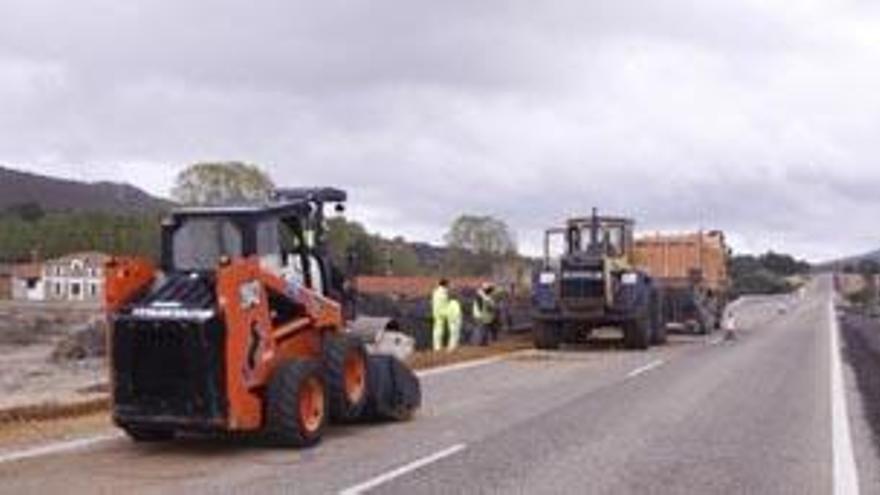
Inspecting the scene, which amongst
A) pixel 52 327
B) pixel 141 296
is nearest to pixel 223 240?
pixel 141 296

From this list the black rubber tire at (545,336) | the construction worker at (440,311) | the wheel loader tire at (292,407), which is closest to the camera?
the wheel loader tire at (292,407)

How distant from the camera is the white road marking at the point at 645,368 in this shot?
96.1 feet

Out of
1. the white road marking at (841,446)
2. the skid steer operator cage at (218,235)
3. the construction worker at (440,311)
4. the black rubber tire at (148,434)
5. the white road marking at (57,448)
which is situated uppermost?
the skid steer operator cage at (218,235)

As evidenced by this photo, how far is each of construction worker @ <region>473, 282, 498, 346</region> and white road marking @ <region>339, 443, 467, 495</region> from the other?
78.6 feet

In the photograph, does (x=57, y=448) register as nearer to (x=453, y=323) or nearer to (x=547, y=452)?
(x=547, y=452)

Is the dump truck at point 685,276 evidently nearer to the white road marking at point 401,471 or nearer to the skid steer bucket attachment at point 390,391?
the skid steer bucket attachment at point 390,391

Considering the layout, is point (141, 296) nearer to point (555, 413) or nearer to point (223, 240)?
point (223, 240)

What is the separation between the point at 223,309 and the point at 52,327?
193 feet

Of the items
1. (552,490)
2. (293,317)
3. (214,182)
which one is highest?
(214,182)

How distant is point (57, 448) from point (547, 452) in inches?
193

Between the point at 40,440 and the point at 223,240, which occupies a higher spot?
the point at 223,240

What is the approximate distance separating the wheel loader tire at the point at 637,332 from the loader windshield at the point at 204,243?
24042 mm

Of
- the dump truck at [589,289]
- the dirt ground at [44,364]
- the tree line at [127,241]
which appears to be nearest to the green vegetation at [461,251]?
the tree line at [127,241]

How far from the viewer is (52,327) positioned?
72875 mm
